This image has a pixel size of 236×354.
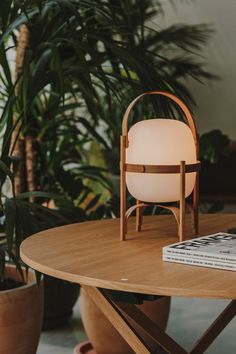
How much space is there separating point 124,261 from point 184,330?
1.55m

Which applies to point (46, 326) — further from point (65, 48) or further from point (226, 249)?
point (226, 249)

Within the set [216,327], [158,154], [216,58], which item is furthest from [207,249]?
[216,58]

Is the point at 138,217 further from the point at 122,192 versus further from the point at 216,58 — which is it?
the point at 216,58

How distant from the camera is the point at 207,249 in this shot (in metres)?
1.72

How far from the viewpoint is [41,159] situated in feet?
11.1

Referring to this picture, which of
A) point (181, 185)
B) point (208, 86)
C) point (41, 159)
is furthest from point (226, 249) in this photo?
point (208, 86)

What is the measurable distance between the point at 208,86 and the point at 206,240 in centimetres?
365

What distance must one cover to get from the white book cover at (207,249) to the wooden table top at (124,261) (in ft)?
0.10

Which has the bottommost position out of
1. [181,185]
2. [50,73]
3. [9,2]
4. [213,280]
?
[213,280]

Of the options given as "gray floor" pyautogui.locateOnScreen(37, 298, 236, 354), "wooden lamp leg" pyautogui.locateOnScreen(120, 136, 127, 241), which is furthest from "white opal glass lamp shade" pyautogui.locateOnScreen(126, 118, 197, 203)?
"gray floor" pyautogui.locateOnScreen(37, 298, 236, 354)

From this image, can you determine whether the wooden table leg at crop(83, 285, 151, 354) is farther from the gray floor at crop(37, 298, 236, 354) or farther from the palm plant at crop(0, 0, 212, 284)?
the gray floor at crop(37, 298, 236, 354)

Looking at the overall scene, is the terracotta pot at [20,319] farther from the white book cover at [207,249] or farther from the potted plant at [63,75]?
the white book cover at [207,249]

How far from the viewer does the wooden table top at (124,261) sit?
1.50 metres

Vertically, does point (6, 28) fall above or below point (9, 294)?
above
